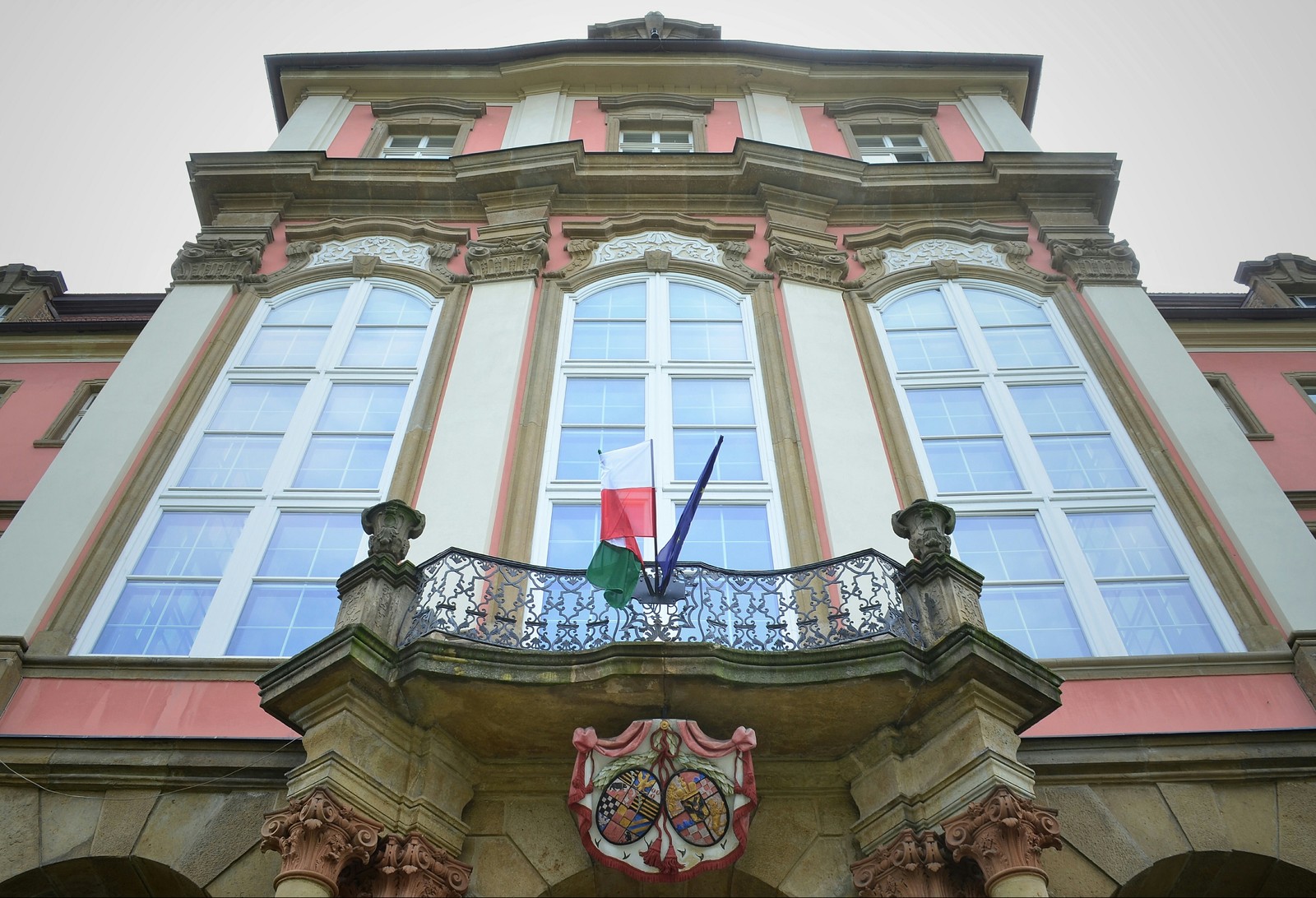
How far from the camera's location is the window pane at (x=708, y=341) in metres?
14.0

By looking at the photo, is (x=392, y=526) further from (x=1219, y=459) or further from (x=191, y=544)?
(x=1219, y=459)

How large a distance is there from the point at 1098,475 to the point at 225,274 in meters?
11.8

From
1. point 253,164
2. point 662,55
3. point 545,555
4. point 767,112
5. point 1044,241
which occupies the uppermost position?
point 662,55

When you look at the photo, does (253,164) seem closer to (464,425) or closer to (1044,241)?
(464,425)

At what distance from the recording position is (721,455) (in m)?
12.6

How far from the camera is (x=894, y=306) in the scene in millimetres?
15164

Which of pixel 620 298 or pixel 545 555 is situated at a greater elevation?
pixel 620 298

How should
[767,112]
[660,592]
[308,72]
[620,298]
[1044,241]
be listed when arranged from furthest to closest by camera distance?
[308,72], [767,112], [1044,241], [620,298], [660,592]

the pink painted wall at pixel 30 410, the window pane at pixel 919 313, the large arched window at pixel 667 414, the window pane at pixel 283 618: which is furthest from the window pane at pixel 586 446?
the pink painted wall at pixel 30 410

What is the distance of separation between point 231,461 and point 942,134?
44.2 feet

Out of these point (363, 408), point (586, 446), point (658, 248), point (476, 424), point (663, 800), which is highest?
point (658, 248)

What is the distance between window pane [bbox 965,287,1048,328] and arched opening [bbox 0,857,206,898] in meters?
11.4

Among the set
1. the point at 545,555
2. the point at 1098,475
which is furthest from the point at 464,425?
the point at 1098,475

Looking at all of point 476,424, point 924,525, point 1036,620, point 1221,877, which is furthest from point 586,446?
point 1221,877
